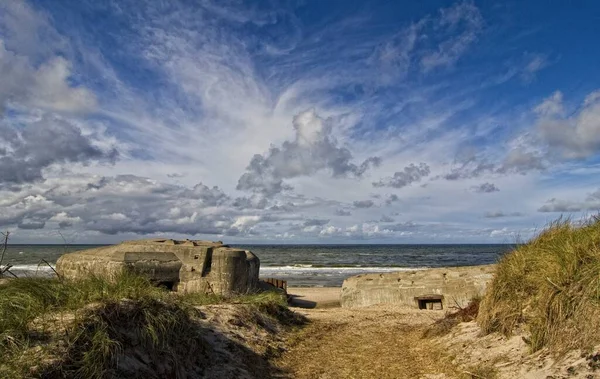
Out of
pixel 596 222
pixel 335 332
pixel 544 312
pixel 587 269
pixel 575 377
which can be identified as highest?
pixel 596 222

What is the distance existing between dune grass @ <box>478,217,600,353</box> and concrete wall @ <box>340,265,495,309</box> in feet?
24.9

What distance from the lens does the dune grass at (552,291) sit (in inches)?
191

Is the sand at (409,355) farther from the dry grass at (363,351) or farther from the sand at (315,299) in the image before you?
the sand at (315,299)

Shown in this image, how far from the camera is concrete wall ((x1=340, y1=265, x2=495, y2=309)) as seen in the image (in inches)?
576

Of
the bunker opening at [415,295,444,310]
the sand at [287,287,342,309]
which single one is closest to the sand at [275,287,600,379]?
the bunker opening at [415,295,444,310]

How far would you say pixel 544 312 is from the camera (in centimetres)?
540

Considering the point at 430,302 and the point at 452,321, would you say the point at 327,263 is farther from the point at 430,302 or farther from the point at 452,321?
the point at 452,321

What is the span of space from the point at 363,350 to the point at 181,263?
8.07m

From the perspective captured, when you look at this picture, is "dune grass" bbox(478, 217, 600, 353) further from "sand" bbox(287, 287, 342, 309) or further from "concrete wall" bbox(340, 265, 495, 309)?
"sand" bbox(287, 287, 342, 309)

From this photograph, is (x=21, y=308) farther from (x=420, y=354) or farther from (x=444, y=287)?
(x=444, y=287)

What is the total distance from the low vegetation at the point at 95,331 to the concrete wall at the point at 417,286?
10715mm

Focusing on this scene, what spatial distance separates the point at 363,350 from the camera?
312 inches

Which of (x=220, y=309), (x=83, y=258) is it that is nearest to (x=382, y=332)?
(x=220, y=309)

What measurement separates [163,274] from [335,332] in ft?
22.3
